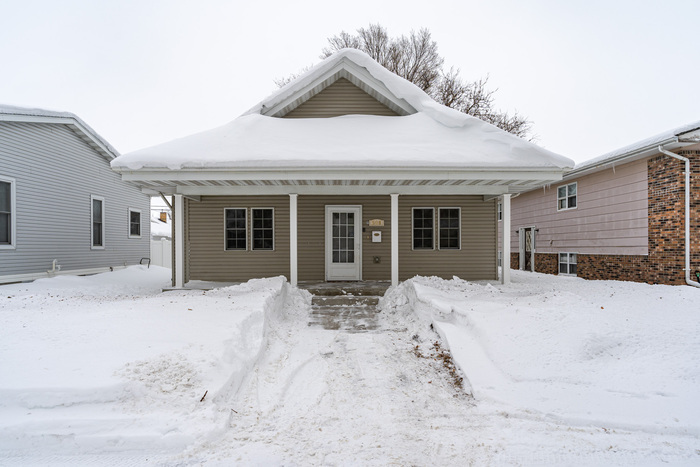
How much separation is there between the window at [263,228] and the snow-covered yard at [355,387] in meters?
4.61

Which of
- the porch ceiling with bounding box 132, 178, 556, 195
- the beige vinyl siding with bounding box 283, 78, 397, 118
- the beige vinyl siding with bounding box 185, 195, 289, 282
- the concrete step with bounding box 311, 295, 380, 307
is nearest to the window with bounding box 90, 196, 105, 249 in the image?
the beige vinyl siding with bounding box 185, 195, 289, 282

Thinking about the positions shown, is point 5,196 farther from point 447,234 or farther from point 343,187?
point 447,234

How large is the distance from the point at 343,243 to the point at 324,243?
20.8 inches

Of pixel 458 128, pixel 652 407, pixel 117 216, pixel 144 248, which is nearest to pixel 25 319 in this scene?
pixel 652 407

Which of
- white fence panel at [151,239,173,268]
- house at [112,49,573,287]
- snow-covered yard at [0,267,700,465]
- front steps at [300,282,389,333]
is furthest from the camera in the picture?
white fence panel at [151,239,173,268]

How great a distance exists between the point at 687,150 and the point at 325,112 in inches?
356

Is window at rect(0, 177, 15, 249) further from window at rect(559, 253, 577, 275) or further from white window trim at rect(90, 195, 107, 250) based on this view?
window at rect(559, 253, 577, 275)

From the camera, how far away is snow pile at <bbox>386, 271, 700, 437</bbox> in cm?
329

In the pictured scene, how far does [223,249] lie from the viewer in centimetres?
1024

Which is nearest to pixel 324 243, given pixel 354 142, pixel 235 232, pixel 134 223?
pixel 235 232

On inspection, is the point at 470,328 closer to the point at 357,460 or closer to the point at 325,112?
the point at 357,460

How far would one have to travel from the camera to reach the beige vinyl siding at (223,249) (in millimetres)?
10219

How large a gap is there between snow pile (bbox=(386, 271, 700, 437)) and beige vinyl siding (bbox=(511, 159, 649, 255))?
5.07 metres

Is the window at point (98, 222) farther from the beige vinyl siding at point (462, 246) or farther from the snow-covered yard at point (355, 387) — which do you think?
the beige vinyl siding at point (462, 246)
